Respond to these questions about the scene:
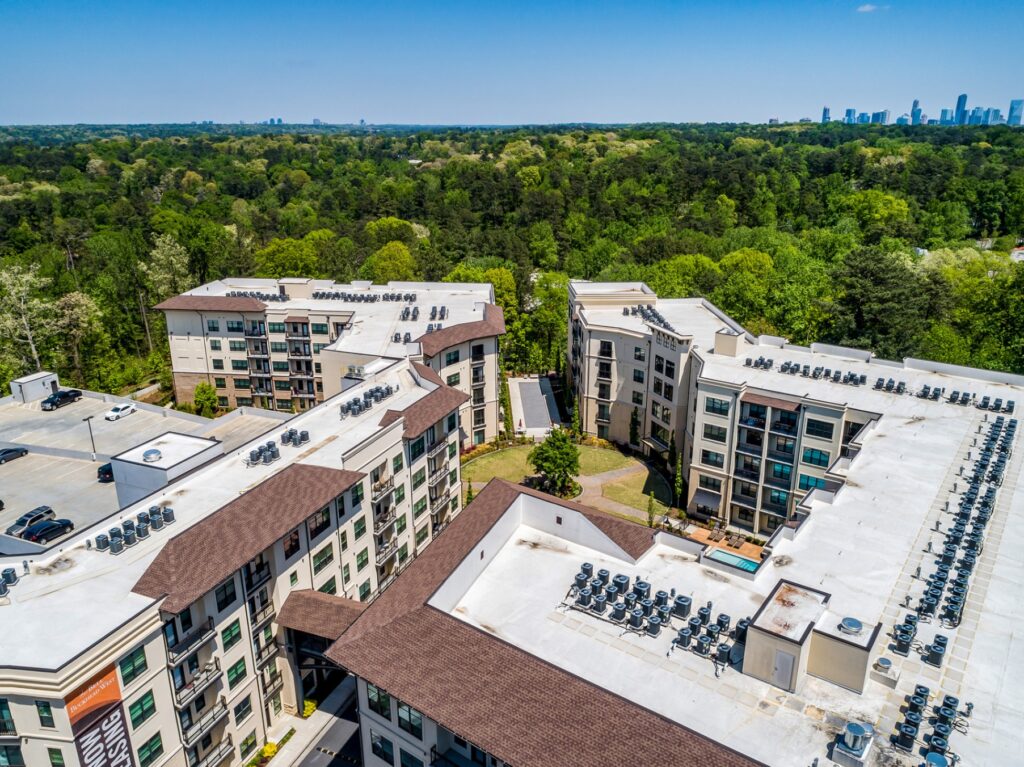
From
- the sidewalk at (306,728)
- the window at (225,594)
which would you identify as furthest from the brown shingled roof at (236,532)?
the sidewalk at (306,728)

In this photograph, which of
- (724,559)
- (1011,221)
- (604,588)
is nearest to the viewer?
(604,588)

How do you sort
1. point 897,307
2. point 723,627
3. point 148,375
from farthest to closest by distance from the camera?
point 148,375 → point 897,307 → point 723,627

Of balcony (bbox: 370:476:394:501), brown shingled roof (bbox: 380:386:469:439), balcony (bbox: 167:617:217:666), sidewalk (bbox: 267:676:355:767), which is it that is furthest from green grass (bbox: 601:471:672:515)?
balcony (bbox: 167:617:217:666)

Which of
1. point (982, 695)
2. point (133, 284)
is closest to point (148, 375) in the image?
point (133, 284)

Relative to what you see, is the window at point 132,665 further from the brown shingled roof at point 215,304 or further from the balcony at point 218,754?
the brown shingled roof at point 215,304

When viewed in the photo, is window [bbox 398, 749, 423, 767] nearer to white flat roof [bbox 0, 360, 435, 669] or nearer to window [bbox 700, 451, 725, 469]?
white flat roof [bbox 0, 360, 435, 669]

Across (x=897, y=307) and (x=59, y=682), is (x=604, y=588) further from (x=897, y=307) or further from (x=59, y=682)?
(x=897, y=307)
